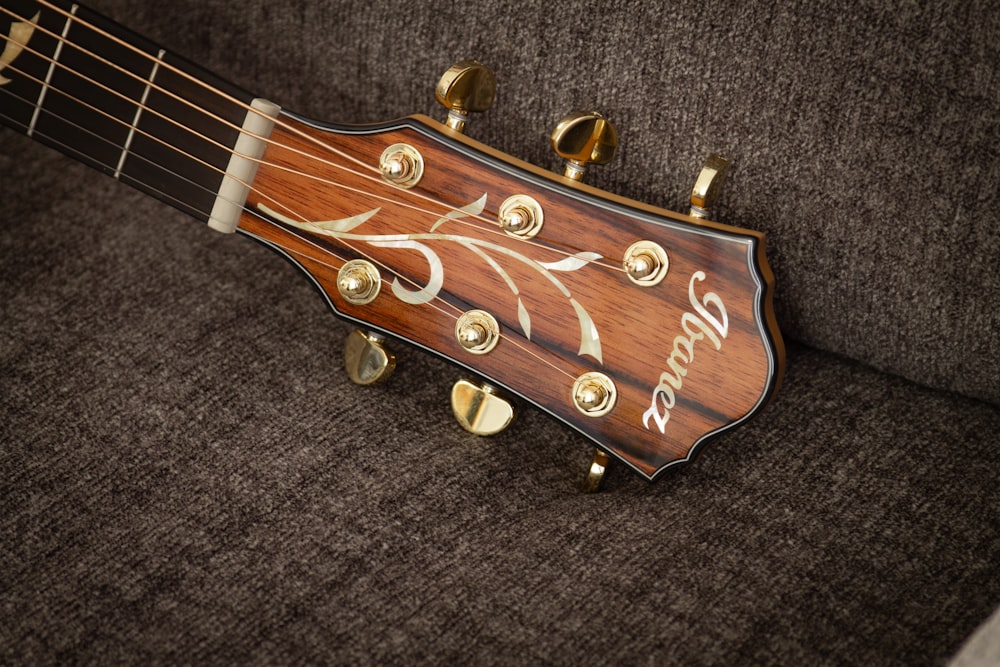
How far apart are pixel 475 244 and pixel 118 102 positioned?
0.35 meters

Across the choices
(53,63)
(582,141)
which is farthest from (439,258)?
(53,63)

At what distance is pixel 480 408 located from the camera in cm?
70

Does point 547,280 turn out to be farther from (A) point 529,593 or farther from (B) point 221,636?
(B) point 221,636

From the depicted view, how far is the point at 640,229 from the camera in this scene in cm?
62

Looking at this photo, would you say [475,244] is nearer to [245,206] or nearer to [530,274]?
[530,274]

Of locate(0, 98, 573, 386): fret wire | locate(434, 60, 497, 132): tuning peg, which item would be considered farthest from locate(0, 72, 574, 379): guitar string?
locate(434, 60, 497, 132): tuning peg

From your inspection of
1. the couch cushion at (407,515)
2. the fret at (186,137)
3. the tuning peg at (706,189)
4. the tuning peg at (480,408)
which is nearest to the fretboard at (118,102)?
the fret at (186,137)

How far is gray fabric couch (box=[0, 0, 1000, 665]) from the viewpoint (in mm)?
579

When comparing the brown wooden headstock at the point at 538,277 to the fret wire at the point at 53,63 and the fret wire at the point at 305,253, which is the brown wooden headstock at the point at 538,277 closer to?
the fret wire at the point at 305,253

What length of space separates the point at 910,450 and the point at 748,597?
19 cm

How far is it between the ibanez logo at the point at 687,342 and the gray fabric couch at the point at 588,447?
8cm

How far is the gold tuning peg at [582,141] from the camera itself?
0.62 metres

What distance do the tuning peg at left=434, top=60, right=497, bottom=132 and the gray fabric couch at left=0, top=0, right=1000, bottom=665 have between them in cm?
9

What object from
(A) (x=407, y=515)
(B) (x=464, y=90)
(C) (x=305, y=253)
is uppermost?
(B) (x=464, y=90)
